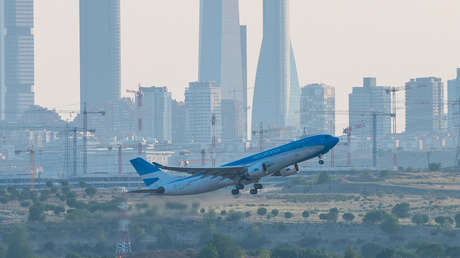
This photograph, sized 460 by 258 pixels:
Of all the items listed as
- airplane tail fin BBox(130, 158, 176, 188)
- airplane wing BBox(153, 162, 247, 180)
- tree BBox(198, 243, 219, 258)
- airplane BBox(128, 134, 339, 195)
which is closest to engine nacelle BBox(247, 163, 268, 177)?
airplane BBox(128, 134, 339, 195)

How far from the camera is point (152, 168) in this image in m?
131

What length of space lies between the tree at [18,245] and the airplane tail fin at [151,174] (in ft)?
137

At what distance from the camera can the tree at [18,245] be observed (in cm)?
16588

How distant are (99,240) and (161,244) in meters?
17.1

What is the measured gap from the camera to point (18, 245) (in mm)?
167875

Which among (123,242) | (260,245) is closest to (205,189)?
(123,242)

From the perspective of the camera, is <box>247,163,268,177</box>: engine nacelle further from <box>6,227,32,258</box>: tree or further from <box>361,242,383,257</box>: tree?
<box>361,242,383,257</box>: tree

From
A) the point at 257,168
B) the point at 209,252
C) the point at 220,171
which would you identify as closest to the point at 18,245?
the point at 209,252

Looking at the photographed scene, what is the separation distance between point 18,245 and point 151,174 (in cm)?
4603

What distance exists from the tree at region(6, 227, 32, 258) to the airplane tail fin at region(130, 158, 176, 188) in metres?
41.7

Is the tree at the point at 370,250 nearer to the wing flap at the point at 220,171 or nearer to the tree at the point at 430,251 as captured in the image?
the tree at the point at 430,251

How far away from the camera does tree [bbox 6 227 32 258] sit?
166 meters

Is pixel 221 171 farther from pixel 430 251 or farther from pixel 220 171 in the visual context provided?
pixel 430 251

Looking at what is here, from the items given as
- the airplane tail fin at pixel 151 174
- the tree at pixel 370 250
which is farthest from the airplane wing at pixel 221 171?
the tree at pixel 370 250
